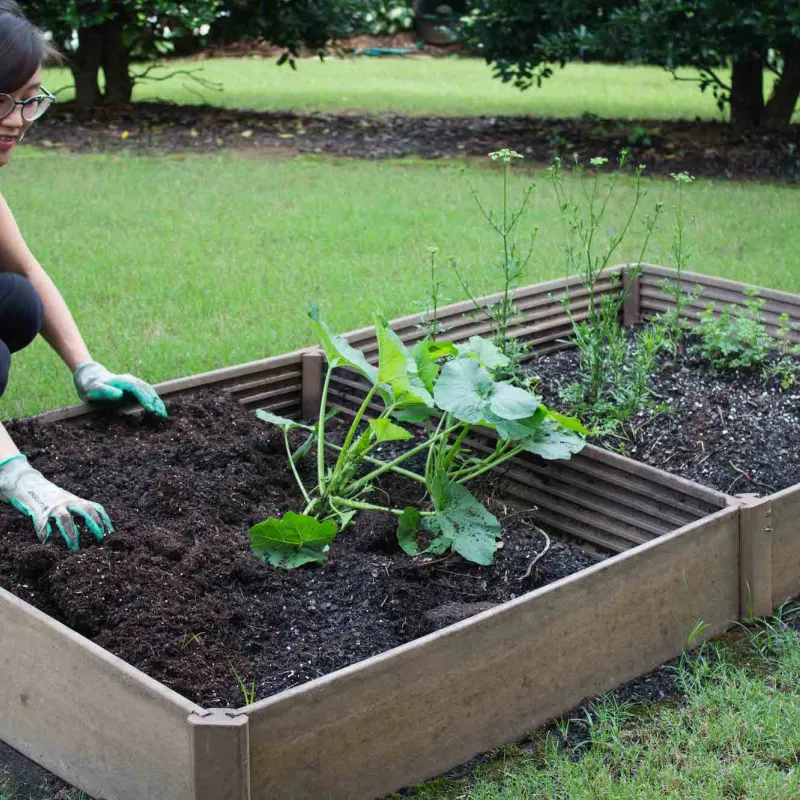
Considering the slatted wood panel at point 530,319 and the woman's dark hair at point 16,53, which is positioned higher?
the woman's dark hair at point 16,53

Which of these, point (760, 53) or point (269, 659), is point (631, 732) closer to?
point (269, 659)

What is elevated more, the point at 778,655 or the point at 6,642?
the point at 6,642

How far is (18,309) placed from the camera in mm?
3354

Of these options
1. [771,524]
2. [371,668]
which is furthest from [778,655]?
[371,668]

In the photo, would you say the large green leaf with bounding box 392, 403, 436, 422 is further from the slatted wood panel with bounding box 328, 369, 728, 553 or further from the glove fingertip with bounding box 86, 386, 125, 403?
the glove fingertip with bounding box 86, 386, 125, 403

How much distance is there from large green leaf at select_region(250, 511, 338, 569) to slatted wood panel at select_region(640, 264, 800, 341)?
1849mm

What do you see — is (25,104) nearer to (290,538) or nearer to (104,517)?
(104,517)

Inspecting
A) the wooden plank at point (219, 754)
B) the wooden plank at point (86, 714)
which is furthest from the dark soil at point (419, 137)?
the wooden plank at point (219, 754)

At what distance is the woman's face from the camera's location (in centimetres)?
290

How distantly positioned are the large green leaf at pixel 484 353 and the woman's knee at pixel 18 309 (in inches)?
48.9

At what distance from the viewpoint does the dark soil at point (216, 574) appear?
247 centimetres

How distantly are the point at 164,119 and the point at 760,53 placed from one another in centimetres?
476

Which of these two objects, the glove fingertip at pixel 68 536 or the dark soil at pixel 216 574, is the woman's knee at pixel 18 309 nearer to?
the dark soil at pixel 216 574

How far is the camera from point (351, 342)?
3.76m
